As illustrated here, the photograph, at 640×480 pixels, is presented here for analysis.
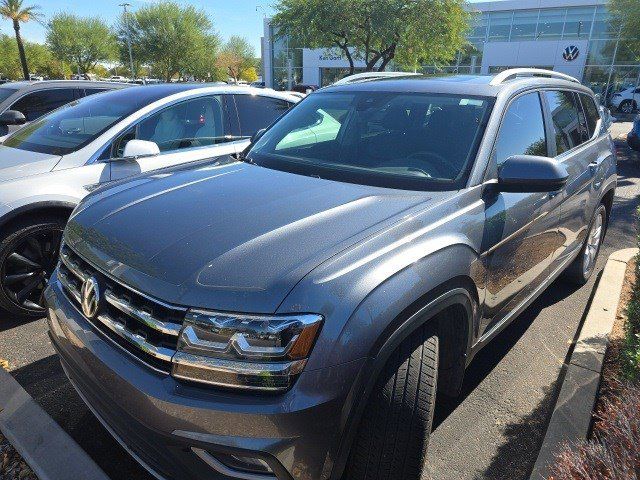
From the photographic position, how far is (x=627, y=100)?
1049 inches

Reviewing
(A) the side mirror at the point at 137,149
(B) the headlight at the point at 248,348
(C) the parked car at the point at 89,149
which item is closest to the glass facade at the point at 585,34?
(C) the parked car at the point at 89,149

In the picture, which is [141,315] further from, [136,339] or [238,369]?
[238,369]

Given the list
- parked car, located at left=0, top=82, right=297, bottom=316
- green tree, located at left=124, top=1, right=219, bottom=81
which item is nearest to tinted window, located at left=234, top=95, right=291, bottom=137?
parked car, located at left=0, top=82, right=297, bottom=316

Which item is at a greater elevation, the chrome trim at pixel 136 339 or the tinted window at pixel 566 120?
the tinted window at pixel 566 120

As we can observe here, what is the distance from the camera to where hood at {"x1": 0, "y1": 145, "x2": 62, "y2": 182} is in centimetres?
350

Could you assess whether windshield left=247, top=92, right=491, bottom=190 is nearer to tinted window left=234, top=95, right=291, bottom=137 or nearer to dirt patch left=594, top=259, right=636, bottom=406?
dirt patch left=594, top=259, right=636, bottom=406

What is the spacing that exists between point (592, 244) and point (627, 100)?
1084 inches

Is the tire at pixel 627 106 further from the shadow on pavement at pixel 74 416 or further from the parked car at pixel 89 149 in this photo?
the shadow on pavement at pixel 74 416

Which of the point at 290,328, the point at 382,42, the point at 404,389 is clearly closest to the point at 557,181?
the point at 404,389

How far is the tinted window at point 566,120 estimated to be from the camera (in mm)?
3357

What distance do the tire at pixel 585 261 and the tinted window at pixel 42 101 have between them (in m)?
6.49

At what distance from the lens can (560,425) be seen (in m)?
2.53

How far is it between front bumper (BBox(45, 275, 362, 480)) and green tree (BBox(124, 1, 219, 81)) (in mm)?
44982

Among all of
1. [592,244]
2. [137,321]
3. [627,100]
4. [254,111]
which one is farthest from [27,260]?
[627,100]
